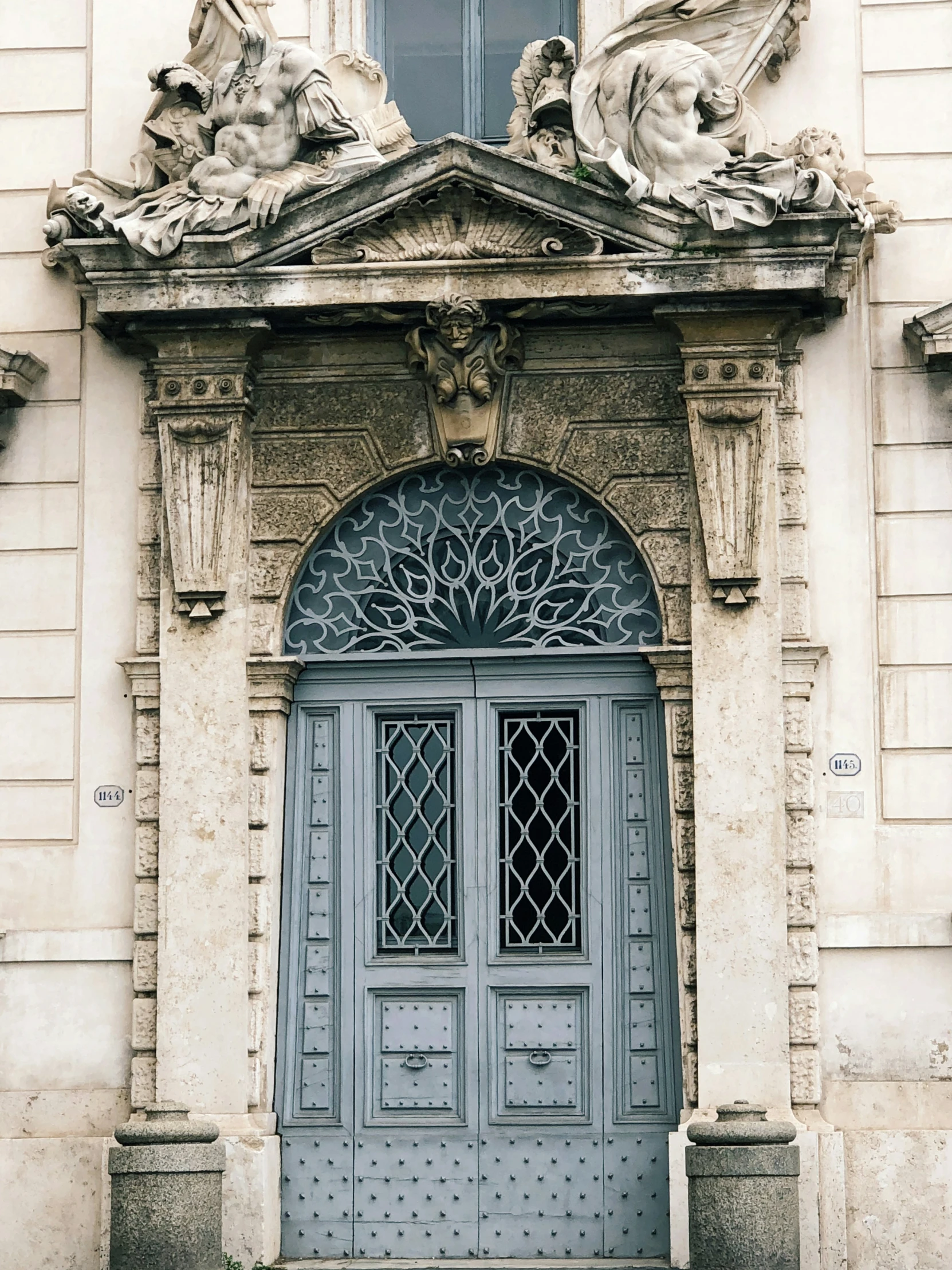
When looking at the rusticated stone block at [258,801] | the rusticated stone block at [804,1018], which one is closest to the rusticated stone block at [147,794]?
the rusticated stone block at [258,801]

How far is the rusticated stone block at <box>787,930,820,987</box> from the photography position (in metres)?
10.5

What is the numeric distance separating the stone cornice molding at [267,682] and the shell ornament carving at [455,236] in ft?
6.56

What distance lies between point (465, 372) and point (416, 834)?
235 centimetres

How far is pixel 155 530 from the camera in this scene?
1120 cm

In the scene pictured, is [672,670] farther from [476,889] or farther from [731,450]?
[476,889]

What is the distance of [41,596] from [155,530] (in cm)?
68

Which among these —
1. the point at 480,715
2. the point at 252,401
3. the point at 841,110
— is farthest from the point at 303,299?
the point at 841,110

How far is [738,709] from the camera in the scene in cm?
1065

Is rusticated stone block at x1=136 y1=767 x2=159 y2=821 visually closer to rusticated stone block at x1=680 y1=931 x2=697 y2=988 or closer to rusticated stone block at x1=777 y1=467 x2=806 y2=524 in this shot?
rusticated stone block at x1=680 y1=931 x2=697 y2=988

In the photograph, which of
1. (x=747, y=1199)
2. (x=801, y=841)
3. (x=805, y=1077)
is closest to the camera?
(x=747, y=1199)

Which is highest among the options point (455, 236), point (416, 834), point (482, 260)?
point (455, 236)

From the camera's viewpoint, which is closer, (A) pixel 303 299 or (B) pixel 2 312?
(A) pixel 303 299

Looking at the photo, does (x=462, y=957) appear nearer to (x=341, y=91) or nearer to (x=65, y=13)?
(x=341, y=91)

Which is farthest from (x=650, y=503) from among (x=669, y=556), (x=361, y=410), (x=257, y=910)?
(x=257, y=910)
